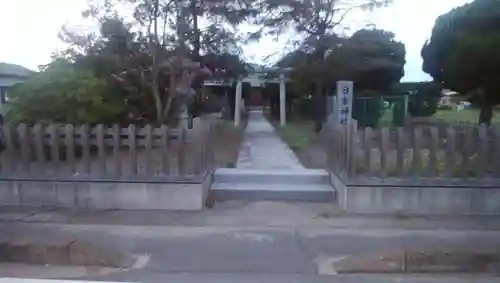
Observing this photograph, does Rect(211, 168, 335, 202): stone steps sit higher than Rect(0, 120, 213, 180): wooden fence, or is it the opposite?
Rect(0, 120, 213, 180): wooden fence

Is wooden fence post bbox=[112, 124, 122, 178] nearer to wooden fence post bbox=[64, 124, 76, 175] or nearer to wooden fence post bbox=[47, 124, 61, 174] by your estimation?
wooden fence post bbox=[64, 124, 76, 175]

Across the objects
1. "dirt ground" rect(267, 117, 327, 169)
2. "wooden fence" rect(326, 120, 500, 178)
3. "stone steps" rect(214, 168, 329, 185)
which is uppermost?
"wooden fence" rect(326, 120, 500, 178)

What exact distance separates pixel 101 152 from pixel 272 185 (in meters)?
2.59

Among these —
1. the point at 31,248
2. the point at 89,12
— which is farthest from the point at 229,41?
the point at 31,248

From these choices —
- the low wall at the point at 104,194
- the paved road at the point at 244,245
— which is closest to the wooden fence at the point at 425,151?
the paved road at the point at 244,245

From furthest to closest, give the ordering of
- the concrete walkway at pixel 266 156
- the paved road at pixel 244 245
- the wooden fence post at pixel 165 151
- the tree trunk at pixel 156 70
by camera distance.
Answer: the tree trunk at pixel 156 70
the concrete walkway at pixel 266 156
the wooden fence post at pixel 165 151
the paved road at pixel 244 245

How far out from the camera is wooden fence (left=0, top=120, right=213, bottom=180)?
675 cm

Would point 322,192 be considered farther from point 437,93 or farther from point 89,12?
point 437,93

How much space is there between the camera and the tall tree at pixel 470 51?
558 inches

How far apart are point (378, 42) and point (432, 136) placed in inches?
413

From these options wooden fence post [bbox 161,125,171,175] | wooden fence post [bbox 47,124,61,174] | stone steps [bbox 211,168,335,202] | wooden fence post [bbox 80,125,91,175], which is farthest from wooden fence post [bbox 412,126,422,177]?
wooden fence post [bbox 47,124,61,174]

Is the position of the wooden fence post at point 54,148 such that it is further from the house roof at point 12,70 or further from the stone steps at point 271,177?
the house roof at point 12,70

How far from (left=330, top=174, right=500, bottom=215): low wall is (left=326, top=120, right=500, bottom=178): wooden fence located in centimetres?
16

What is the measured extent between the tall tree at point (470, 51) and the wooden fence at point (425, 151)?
27.8 feet
